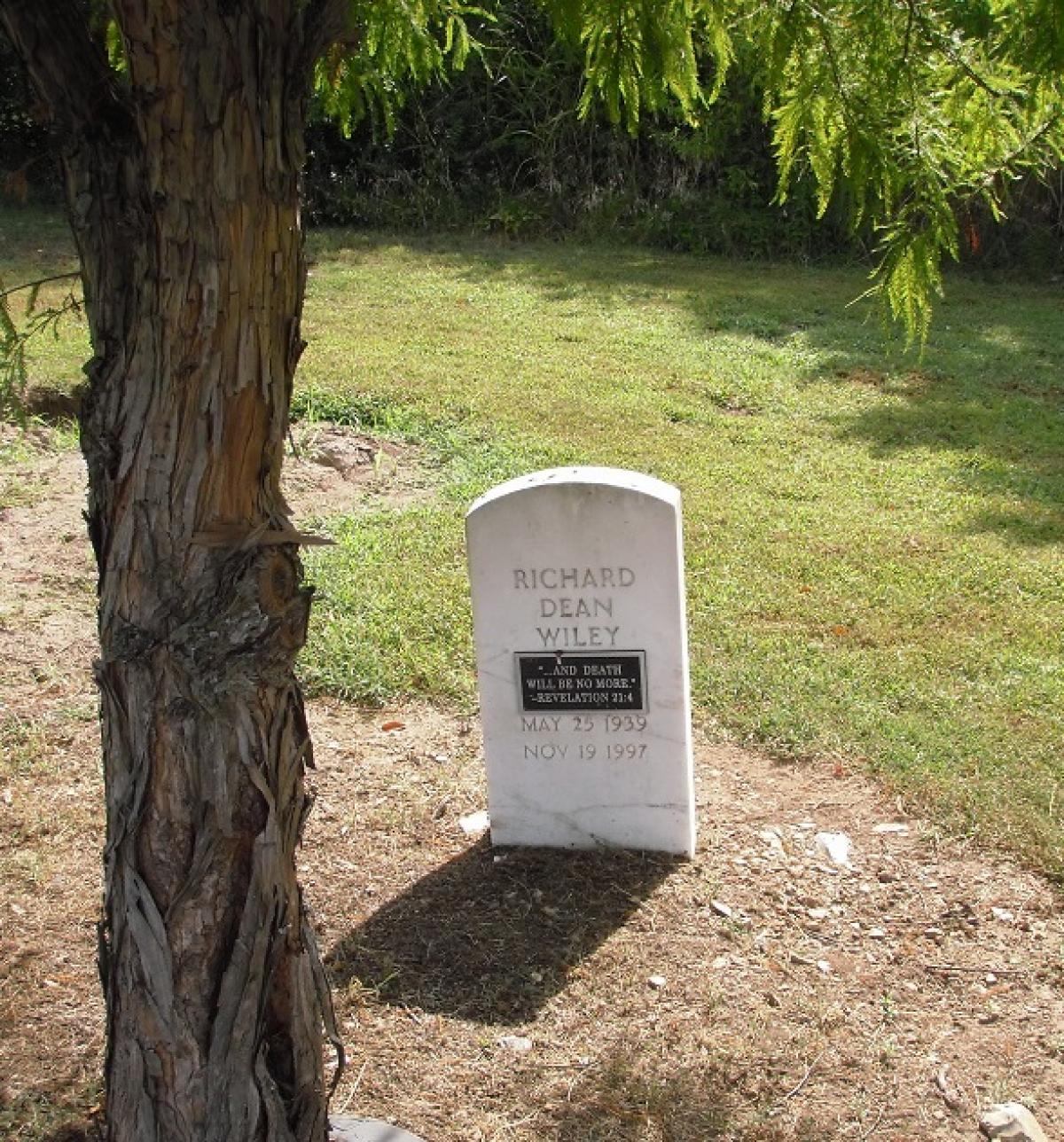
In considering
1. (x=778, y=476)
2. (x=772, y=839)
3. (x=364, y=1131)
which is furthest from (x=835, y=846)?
(x=778, y=476)

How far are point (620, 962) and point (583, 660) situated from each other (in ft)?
3.03

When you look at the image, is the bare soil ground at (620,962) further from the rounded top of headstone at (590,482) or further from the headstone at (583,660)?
the rounded top of headstone at (590,482)

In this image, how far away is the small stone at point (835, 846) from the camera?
4551mm

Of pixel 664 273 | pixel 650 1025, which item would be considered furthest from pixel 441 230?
pixel 650 1025

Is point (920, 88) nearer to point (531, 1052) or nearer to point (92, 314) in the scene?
point (92, 314)

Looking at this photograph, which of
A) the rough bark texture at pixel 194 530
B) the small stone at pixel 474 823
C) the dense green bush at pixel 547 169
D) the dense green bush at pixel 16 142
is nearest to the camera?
the rough bark texture at pixel 194 530

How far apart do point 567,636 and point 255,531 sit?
185cm

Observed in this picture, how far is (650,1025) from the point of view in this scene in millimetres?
3779

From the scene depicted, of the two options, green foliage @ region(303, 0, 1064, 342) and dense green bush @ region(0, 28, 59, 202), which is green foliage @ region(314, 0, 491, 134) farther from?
dense green bush @ region(0, 28, 59, 202)

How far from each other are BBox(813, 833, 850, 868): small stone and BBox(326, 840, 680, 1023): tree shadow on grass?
1.66 feet

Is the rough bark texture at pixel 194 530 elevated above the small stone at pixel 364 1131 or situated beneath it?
elevated above

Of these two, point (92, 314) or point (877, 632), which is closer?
point (92, 314)

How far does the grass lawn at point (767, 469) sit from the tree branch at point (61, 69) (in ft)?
11.0

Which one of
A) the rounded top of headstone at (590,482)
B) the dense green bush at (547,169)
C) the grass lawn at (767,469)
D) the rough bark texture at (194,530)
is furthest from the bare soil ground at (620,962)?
the dense green bush at (547,169)
